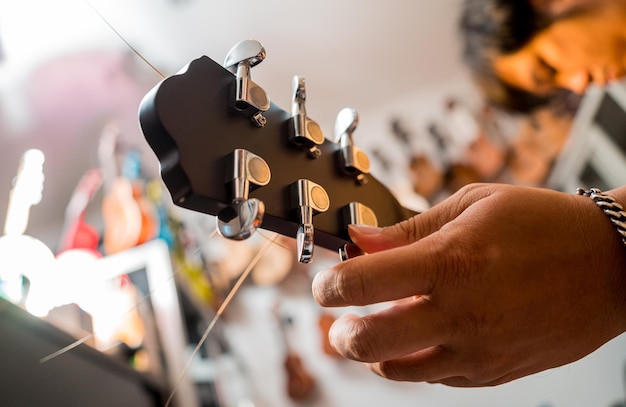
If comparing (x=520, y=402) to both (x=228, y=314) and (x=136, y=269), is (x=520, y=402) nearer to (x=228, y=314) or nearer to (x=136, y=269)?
(x=228, y=314)

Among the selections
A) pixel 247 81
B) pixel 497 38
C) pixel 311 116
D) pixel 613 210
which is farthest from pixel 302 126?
pixel 497 38

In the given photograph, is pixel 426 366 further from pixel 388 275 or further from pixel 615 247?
pixel 615 247

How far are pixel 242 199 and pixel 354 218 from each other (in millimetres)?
202

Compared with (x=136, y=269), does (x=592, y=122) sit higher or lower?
higher

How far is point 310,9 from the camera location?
5.27 feet

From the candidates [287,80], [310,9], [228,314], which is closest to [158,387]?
[228,314]

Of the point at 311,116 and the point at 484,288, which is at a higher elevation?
the point at 311,116

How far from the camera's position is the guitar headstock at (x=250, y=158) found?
45 centimetres

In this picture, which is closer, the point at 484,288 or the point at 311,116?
the point at 484,288

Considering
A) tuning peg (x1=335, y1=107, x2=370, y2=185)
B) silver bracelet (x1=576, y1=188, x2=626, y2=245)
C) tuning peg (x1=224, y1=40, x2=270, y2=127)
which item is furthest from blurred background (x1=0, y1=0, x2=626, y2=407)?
silver bracelet (x1=576, y1=188, x2=626, y2=245)

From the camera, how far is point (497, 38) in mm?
1615

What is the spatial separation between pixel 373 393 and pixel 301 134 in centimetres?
126

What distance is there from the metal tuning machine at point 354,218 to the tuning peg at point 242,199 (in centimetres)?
15

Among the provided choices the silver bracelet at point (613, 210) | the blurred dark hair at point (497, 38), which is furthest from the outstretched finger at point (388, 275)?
the blurred dark hair at point (497, 38)
